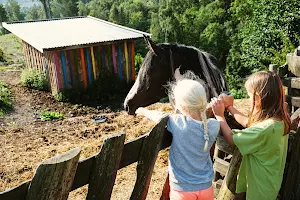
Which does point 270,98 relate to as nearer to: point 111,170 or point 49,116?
point 111,170

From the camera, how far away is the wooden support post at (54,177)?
134cm

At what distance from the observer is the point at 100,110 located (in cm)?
977

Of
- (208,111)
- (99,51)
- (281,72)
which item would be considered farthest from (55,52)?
(208,111)

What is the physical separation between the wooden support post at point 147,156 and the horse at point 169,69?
1.18m

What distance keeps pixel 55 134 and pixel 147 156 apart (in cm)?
618

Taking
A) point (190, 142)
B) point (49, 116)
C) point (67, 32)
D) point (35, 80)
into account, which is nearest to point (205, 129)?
point (190, 142)

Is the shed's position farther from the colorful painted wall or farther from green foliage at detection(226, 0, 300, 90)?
green foliage at detection(226, 0, 300, 90)

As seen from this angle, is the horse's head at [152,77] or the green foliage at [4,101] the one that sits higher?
the horse's head at [152,77]

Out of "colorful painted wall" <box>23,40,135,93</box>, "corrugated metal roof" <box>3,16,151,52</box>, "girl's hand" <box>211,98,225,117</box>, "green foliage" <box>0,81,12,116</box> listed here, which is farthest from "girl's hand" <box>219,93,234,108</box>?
"colorful painted wall" <box>23,40,135,93</box>

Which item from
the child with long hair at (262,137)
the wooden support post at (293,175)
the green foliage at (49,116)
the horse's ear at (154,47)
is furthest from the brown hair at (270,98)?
the green foliage at (49,116)

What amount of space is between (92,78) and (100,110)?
2.12m

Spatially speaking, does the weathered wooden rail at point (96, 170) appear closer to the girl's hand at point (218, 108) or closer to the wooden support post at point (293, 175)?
the girl's hand at point (218, 108)

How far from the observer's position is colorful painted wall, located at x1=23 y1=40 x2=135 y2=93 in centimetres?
1075

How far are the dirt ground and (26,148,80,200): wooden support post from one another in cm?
240
